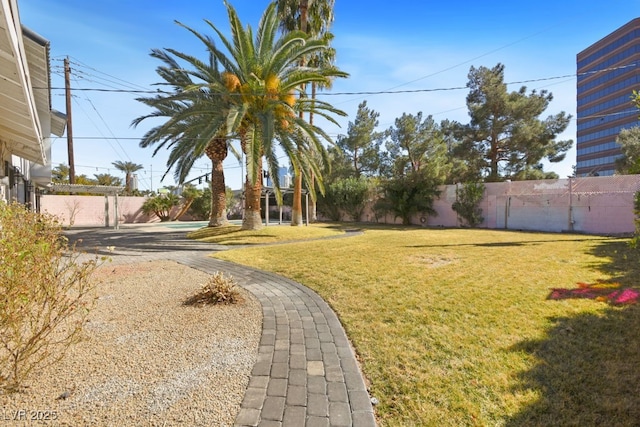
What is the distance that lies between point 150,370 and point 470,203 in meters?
18.2

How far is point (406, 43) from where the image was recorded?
10.6m

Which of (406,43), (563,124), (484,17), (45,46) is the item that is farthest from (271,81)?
(563,124)

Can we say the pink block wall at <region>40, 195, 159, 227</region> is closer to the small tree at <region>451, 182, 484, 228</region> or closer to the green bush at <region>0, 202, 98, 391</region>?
the green bush at <region>0, 202, 98, 391</region>

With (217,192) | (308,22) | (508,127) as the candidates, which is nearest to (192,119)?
(217,192)

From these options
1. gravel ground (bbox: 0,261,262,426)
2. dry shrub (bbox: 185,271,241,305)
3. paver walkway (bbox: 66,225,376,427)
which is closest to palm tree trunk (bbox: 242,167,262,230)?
paver walkway (bbox: 66,225,376,427)

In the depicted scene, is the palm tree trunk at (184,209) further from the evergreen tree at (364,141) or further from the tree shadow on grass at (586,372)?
the tree shadow on grass at (586,372)

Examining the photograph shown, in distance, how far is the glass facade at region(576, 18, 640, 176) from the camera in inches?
2227

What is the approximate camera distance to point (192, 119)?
522 inches

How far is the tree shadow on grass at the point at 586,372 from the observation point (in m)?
2.17

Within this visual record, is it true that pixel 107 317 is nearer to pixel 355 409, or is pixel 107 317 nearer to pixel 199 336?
pixel 199 336

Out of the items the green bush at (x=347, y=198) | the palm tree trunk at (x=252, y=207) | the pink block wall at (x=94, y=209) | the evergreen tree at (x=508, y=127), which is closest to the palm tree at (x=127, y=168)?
the pink block wall at (x=94, y=209)

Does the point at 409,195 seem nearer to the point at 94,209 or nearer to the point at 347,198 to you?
the point at 347,198

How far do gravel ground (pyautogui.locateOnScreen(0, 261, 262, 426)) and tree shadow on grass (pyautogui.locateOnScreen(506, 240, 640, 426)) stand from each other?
7.40 ft

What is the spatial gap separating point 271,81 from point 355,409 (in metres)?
12.2
